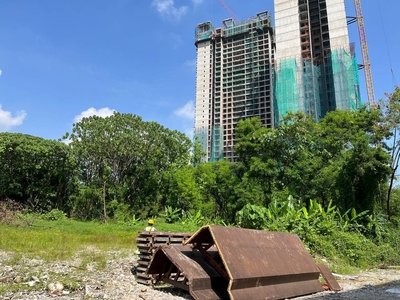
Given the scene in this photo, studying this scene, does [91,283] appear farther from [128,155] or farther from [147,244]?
[128,155]

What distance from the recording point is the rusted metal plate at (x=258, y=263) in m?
6.13

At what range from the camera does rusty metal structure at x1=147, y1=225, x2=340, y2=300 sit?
620cm

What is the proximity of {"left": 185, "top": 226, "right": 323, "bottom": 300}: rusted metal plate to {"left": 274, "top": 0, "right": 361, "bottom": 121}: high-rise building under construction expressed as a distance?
35.7m

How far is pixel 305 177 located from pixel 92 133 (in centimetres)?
1689

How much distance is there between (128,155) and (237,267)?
22.1 meters

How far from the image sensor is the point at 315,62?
183 feet

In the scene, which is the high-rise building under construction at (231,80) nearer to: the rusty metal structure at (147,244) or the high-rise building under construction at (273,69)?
the high-rise building under construction at (273,69)

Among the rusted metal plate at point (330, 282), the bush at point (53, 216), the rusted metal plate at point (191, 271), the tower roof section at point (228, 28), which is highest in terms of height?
the tower roof section at point (228, 28)

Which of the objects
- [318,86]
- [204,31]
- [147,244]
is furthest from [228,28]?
[147,244]

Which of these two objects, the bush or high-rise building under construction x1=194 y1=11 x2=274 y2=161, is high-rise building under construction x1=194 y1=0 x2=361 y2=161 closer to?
high-rise building under construction x1=194 y1=11 x2=274 y2=161

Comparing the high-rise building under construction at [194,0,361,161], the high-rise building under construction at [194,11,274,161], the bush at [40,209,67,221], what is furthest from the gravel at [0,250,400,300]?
the high-rise building under construction at [194,11,274,161]

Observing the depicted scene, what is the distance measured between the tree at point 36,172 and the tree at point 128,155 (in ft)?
4.36

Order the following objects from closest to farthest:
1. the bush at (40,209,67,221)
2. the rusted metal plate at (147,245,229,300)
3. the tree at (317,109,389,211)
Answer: the rusted metal plate at (147,245,229,300)
the tree at (317,109,389,211)
the bush at (40,209,67,221)

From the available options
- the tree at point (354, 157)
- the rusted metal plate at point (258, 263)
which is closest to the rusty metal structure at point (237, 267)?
the rusted metal plate at point (258, 263)
